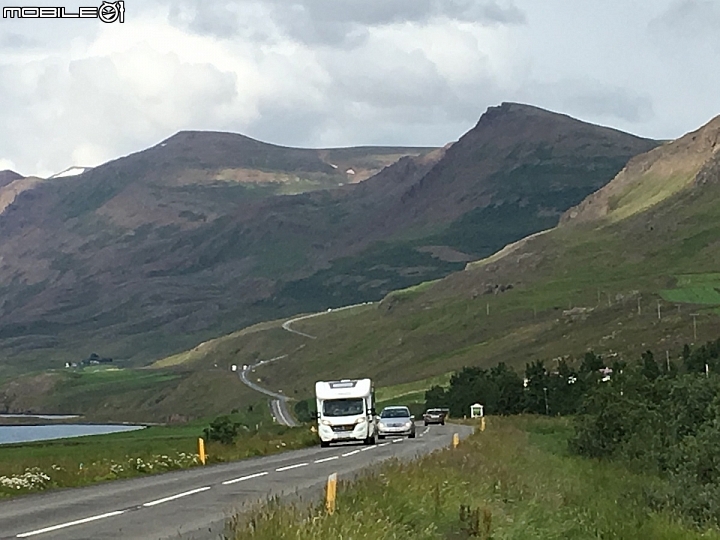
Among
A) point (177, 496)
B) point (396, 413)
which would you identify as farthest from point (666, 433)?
point (177, 496)

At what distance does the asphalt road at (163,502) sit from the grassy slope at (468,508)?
2.20m

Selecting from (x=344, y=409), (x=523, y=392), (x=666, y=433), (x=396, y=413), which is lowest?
(x=666, y=433)

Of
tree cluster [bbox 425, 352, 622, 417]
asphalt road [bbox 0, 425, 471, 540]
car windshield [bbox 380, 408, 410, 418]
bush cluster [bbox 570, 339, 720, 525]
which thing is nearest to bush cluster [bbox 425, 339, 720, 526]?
bush cluster [bbox 570, 339, 720, 525]

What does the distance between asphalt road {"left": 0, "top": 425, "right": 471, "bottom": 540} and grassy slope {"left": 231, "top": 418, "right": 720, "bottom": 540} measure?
2196 millimetres

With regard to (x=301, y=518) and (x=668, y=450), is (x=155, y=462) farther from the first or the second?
(x=301, y=518)

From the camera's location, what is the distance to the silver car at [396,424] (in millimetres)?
67625

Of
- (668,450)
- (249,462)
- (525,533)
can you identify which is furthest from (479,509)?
(668,450)

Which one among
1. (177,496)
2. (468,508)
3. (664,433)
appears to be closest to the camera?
(468,508)

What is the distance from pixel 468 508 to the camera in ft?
68.2

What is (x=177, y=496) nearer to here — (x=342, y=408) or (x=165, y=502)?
(x=165, y=502)

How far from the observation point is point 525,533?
2077 cm

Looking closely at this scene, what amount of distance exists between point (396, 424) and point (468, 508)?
47662mm

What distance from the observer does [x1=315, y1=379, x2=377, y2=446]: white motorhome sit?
5588 centimetres

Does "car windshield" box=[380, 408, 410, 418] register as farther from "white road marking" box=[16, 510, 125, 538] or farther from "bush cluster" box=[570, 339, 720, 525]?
"white road marking" box=[16, 510, 125, 538]
